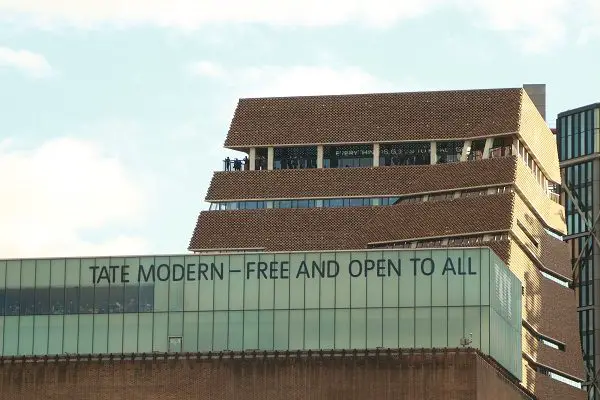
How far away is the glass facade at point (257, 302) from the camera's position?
487 feet

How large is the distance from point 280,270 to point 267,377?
337 inches

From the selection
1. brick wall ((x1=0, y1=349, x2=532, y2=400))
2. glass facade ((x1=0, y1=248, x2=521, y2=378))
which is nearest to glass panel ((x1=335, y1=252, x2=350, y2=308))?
glass facade ((x1=0, y1=248, x2=521, y2=378))

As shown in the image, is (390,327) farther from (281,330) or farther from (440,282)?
(281,330)

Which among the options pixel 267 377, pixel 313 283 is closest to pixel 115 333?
pixel 267 377

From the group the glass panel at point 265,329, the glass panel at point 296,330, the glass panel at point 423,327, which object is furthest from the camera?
the glass panel at point 265,329

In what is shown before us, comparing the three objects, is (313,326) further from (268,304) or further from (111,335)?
(111,335)

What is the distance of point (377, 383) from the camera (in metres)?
145

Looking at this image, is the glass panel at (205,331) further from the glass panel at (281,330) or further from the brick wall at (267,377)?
the glass panel at (281,330)

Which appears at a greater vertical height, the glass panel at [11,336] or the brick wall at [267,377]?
the glass panel at [11,336]

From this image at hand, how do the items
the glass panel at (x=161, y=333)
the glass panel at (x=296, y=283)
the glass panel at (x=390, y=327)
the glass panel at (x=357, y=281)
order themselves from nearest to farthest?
the glass panel at (x=390, y=327)
the glass panel at (x=357, y=281)
the glass panel at (x=296, y=283)
the glass panel at (x=161, y=333)

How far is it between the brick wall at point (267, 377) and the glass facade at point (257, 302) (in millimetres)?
2076

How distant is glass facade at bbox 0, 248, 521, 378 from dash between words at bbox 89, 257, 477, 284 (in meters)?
0.07

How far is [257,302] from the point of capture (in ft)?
496

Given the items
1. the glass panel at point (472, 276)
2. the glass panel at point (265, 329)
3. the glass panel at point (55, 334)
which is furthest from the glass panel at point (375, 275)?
the glass panel at point (55, 334)
